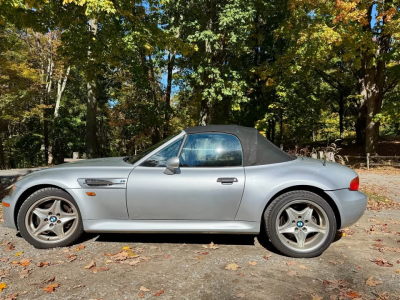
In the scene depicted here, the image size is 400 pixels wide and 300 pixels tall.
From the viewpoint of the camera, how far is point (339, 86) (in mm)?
23922

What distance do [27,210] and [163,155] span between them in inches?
68.5

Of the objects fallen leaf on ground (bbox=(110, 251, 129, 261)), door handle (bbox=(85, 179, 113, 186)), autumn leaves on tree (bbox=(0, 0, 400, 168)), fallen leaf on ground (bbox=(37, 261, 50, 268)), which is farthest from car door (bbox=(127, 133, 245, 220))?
autumn leaves on tree (bbox=(0, 0, 400, 168))

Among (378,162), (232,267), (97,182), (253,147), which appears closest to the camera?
(232,267)

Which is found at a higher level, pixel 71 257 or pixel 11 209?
pixel 11 209

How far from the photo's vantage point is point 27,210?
334 cm

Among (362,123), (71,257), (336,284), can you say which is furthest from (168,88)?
(336,284)

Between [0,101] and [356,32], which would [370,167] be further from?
[0,101]

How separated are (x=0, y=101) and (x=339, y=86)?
25.6 meters

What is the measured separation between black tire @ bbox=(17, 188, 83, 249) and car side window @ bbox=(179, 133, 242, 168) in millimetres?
1438

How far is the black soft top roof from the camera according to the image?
11.1ft

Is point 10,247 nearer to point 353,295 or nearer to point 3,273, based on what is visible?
point 3,273

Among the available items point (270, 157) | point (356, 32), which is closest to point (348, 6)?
point (356, 32)

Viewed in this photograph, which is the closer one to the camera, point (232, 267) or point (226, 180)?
point (232, 267)

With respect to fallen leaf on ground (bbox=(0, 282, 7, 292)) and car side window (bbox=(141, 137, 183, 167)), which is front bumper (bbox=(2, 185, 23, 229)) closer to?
fallen leaf on ground (bbox=(0, 282, 7, 292))
